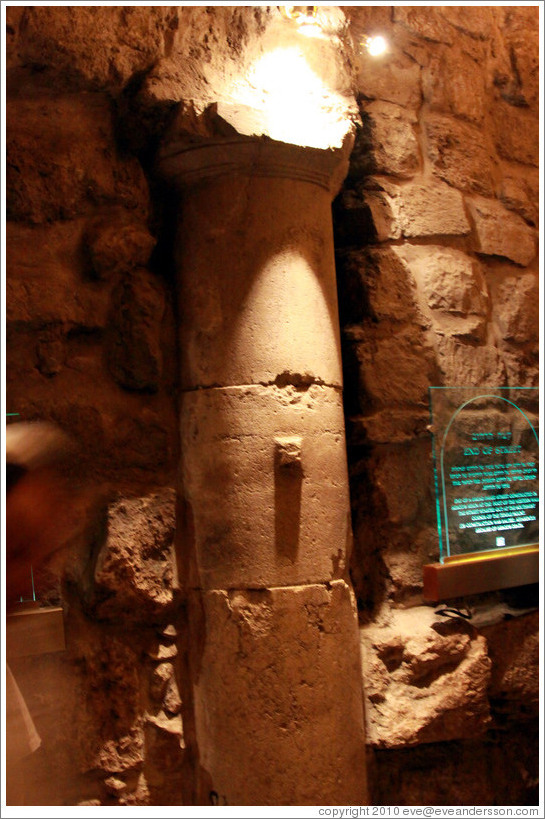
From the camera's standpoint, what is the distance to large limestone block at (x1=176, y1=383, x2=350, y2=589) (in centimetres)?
184

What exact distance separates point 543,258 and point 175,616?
1742mm

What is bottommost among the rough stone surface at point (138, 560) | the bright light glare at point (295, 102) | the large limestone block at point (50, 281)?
the rough stone surface at point (138, 560)

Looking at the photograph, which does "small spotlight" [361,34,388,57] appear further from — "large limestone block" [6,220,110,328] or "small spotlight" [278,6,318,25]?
"large limestone block" [6,220,110,328]

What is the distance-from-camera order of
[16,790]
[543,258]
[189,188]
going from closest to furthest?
[16,790] → [189,188] → [543,258]

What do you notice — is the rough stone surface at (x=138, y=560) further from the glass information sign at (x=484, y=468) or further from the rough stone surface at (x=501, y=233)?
the rough stone surface at (x=501, y=233)

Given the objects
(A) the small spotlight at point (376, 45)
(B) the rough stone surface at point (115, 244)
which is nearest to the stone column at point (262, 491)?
(B) the rough stone surface at point (115, 244)

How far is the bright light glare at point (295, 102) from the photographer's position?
189cm

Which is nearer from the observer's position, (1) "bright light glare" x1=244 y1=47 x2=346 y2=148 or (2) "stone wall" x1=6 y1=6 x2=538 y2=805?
(2) "stone wall" x1=6 y1=6 x2=538 y2=805

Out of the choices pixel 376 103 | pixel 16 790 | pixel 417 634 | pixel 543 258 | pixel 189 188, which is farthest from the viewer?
pixel 543 258

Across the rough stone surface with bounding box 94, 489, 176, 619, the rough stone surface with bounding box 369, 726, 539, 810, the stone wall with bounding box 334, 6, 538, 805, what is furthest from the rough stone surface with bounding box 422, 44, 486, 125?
the rough stone surface with bounding box 369, 726, 539, 810

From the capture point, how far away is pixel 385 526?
2.24m

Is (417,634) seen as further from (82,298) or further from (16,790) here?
(82,298)

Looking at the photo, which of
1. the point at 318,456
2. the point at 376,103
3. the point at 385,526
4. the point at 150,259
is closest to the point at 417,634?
the point at 385,526

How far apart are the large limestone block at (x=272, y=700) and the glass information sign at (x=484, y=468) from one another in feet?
1.90
